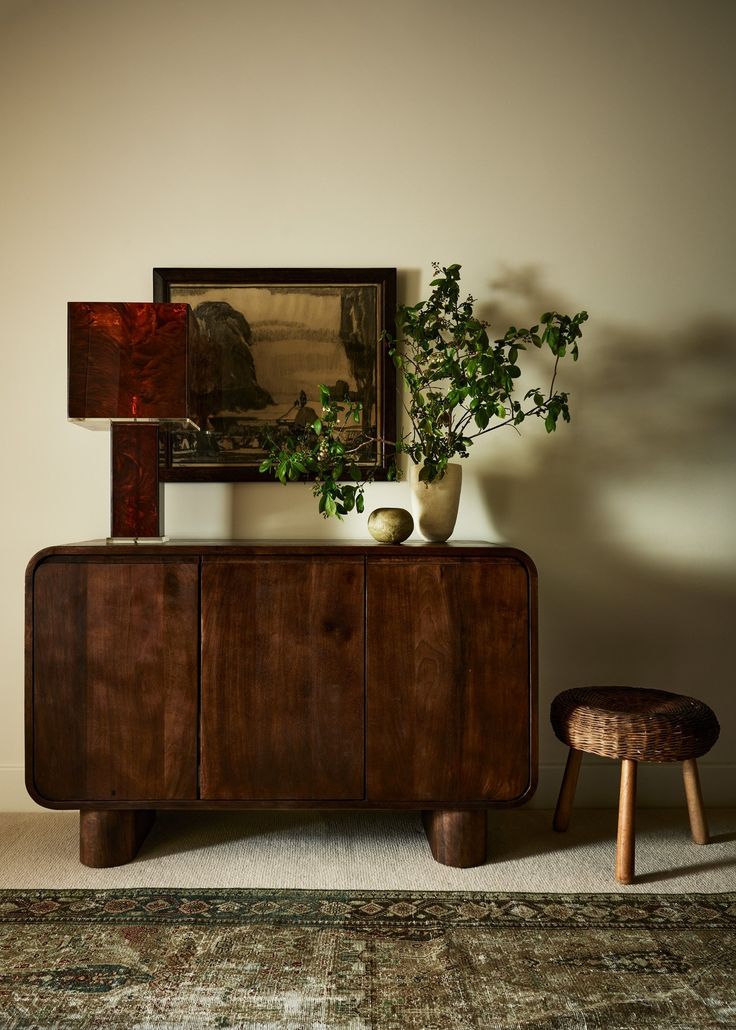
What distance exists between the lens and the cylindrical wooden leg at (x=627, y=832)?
1856mm

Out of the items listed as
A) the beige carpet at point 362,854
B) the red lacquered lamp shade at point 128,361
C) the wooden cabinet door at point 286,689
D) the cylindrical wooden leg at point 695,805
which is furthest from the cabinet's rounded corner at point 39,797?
the cylindrical wooden leg at point 695,805

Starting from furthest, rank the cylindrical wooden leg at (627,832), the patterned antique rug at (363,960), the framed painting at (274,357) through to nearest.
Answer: the framed painting at (274,357) < the cylindrical wooden leg at (627,832) < the patterned antique rug at (363,960)

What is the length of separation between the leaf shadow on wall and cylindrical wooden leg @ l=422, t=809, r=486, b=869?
0.59 metres

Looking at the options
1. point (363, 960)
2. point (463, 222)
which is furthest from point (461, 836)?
point (463, 222)

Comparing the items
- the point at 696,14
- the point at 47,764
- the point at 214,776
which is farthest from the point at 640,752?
the point at 696,14

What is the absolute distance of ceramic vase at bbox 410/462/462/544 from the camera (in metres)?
2.17

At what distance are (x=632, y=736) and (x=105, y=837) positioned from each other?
137 centimetres

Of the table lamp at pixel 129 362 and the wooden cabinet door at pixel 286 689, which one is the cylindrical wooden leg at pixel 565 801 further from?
the table lamp at pixel 129 362

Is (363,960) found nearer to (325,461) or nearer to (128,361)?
(325,461)

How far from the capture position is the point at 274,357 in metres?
2.41

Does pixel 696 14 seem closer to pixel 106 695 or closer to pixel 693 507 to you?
pixel 693 507

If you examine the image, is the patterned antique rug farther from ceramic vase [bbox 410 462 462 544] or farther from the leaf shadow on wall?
ceramic vase [bbox 410 462 462 544]

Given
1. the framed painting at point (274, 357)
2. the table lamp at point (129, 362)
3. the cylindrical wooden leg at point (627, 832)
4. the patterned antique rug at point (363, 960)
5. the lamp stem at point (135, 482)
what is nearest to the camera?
the patterned antique rug at point (363, 960)

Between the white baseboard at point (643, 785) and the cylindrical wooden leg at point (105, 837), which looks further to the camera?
the white baseboard at point (643, 785)
